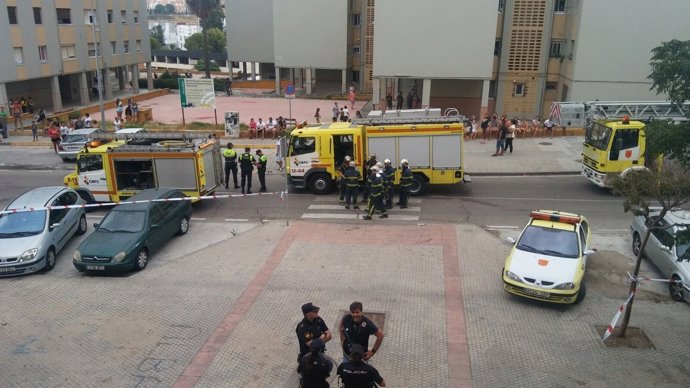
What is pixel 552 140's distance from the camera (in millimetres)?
26672

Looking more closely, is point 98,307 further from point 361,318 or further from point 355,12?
point 355,12

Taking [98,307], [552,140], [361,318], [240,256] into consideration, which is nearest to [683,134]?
[361,318]

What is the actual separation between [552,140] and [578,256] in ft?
56.0

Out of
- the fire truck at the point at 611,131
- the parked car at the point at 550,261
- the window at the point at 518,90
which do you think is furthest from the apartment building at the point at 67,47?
the parked car at the point at 550,261

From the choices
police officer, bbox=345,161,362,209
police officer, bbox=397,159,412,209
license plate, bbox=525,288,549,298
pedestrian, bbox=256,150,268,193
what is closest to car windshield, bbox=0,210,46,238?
pedestrian, bbox=256,150,268,193

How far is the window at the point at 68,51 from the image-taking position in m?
39.2

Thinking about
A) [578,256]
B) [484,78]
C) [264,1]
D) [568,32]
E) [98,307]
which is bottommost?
[98,307]

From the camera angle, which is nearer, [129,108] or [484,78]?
[484,78]

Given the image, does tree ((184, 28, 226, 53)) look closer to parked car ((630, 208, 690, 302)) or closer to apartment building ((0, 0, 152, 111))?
apartment building ((0, 0, 152, 111))

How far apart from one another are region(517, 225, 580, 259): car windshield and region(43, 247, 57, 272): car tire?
34.3 feet

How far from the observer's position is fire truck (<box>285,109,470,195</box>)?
58.2 feet

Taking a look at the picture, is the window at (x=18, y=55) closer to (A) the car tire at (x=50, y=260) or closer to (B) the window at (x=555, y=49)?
(A) the car tire at (x=50, y=260)

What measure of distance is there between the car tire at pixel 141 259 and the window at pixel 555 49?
1066 inches

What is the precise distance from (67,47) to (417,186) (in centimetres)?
3216
